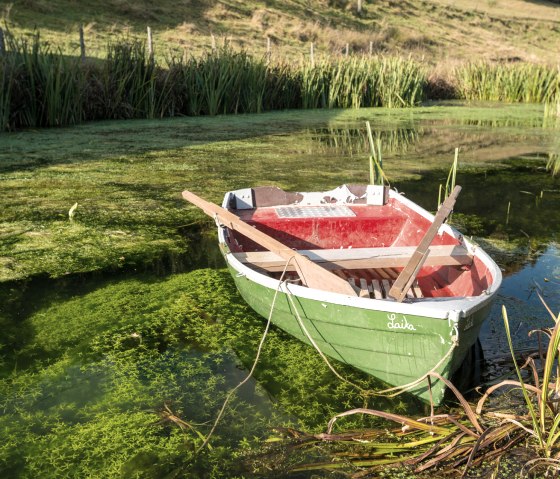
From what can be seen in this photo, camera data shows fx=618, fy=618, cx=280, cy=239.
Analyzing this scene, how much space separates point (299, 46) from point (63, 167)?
50.8ft

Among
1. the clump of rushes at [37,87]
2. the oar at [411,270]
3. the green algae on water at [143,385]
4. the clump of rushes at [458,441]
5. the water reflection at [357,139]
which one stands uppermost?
the oar at [411,270]

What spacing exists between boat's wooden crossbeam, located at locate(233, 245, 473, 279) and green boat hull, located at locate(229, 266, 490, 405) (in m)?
0.33

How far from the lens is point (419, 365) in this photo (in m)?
Answer: 1.91

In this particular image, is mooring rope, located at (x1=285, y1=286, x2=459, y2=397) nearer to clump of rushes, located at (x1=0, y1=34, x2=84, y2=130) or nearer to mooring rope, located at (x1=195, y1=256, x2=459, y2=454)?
mooring rope, located at (x1=195, y1=256, x2=459, y2=454)

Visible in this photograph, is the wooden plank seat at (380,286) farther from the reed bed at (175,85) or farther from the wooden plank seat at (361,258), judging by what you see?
the reed bed at (175,85)

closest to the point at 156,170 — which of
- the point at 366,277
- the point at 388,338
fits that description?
the point at 366,277

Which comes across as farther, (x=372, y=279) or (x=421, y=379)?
(x=372, y=279)

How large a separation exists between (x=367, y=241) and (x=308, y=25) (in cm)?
1957

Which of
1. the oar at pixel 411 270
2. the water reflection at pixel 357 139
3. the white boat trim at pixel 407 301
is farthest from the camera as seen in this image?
the water reflection at pixel 357 139

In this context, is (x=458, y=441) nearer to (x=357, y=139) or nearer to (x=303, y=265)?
(x=303, y=265)

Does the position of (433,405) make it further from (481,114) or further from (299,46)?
(299,46)

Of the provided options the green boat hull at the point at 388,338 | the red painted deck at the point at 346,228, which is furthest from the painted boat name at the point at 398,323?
the red painted deck at the point at 346,228

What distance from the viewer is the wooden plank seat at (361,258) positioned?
2.58 meters

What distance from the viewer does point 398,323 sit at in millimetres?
1851
